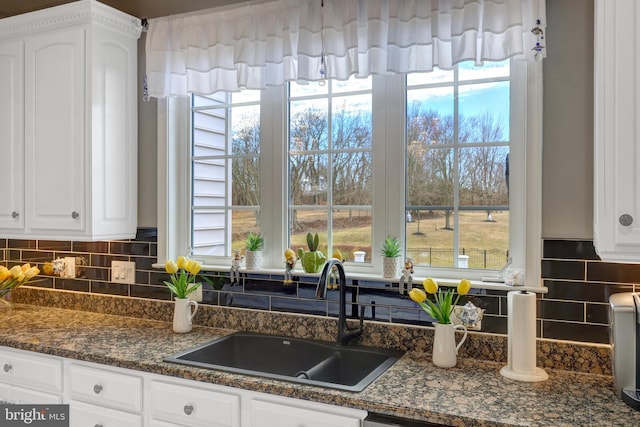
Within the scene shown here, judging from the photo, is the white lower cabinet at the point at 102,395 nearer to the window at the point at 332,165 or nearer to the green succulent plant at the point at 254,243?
the green succulent plant at the point at 254,243

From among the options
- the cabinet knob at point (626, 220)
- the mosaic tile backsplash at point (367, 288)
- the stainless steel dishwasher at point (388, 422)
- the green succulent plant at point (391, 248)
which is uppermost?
the cabinet knob at point (626, 220)

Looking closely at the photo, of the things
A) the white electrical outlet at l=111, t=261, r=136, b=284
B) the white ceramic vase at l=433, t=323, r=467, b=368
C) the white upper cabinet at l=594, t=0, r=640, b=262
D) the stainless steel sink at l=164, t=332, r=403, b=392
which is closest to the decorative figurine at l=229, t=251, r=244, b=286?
the stainless steel sink at l=164, t=332, r=403, b=392

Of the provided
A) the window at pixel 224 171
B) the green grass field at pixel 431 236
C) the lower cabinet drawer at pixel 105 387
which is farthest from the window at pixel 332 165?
the lower cabinet drawer at pixel 105 387

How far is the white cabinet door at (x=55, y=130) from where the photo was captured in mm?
2404

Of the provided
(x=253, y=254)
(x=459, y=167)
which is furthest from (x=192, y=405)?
(x=459, y=167)

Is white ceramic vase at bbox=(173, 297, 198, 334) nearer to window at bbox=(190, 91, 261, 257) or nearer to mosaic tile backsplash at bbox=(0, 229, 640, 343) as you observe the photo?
mosaic tile backsplash at bbox=(0, 229, 640, 343)

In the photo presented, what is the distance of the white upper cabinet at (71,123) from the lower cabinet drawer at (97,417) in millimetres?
767

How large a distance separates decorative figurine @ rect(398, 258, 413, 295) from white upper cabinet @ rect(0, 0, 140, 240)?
1.43 meters

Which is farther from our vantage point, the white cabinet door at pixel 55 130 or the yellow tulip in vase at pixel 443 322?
the white cabinet door at pixel 55 130

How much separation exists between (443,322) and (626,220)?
726 mm

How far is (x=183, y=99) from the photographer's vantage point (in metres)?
2.63

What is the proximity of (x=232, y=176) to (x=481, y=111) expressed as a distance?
1229 millimetres

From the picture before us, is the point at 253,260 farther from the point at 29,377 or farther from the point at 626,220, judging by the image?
the point at 626,220

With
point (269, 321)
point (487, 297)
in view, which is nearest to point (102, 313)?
point (269, 321)
